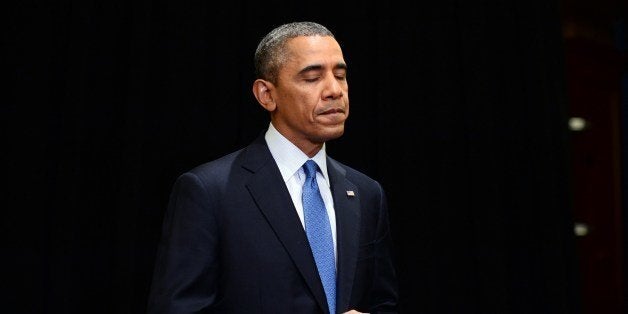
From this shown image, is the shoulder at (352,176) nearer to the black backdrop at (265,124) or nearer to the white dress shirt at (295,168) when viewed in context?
the white dress shirt at (295,168)

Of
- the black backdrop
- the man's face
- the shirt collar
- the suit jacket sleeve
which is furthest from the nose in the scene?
the black backdrop

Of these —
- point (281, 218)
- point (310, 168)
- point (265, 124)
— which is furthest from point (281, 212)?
point (265, 124)

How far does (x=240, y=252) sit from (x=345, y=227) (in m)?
0.20

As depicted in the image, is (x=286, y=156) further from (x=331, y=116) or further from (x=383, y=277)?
(x=383, y=277)

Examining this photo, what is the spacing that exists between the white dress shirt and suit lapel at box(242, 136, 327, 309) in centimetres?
2

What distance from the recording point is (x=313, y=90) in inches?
46.9

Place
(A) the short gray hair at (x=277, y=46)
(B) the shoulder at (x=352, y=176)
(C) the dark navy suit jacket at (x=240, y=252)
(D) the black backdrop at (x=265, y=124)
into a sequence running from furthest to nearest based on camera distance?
(D) the black backdrop at (x=265, y=124), (B) the shoulder at (x=352, y=176), (A) the short gray hair at (x=277, y=46), (C) the dark navy suit jacket at (x=240, y=252)

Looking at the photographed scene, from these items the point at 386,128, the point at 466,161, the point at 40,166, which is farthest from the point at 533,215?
the point at 40,166

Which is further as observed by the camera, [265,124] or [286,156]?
[265,124]

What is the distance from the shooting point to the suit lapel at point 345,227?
1162mm

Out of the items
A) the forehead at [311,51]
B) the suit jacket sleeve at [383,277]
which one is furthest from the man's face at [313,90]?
the suit jacket sleeve at [383,277]

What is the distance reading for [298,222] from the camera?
1155 millimetres

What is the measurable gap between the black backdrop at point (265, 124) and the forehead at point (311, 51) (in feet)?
2.77

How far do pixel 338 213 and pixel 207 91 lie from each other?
919 mm
